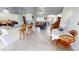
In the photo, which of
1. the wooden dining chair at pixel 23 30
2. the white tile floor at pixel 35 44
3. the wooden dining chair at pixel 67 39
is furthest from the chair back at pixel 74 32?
the wooden dining chair at pixel 23 30

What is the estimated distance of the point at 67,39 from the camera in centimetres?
92

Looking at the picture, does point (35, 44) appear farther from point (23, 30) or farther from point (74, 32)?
point (74, 32)

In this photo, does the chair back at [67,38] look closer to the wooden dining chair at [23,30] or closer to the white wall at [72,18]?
the white wall at [72,18]

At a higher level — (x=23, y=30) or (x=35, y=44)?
(x=23, y=30)

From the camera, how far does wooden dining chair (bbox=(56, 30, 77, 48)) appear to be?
907 mm

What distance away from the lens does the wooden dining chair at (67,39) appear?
0.91 meters

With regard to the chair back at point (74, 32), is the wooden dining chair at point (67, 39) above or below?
below

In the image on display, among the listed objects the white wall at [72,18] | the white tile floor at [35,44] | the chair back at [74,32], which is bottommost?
the white tile floor at [35,44]

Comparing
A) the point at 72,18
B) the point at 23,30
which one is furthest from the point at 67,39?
the point at 23,30

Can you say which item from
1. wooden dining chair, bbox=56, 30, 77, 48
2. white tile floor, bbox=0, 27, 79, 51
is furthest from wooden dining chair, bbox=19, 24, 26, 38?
wooden dining chair, bbox=56, 30, 77, 48

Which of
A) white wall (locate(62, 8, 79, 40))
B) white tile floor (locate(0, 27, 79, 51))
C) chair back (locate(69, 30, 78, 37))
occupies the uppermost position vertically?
white wall (locate(62, 8, 79, 40))

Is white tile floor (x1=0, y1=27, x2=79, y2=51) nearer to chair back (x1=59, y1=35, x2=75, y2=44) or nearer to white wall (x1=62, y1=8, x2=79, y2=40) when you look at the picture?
chair back (x1=59, y1=35, x2=75, y2=44)
